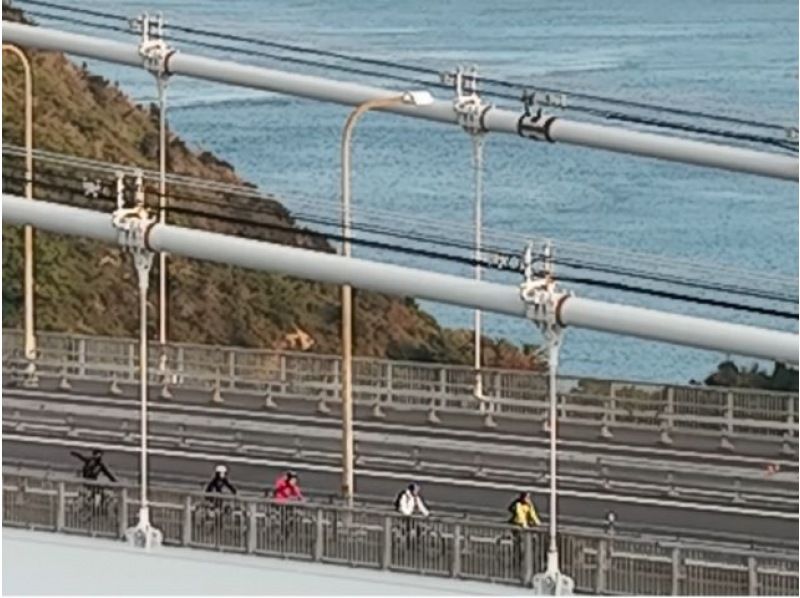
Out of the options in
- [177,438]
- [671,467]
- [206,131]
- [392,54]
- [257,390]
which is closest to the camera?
[671,467]

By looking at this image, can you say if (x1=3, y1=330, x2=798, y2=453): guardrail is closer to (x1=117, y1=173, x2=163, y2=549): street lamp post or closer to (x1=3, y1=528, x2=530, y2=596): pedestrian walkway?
(x1=117, y1=173, x2=163, y2=549): street lamp post

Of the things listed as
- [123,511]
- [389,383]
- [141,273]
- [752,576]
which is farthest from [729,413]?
[752,576]

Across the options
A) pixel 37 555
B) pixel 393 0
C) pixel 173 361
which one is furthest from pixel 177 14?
pixel 37 555

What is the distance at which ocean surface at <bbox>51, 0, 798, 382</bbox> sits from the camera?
90.4m

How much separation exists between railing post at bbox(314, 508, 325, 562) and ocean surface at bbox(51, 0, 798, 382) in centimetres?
3488

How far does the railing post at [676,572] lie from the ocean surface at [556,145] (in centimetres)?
3704

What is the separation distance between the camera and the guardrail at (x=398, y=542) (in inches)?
1227

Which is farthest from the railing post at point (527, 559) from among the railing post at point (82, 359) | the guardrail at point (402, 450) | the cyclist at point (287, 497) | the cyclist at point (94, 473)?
the railing post at point (82, 359)

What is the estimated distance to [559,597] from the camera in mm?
31531

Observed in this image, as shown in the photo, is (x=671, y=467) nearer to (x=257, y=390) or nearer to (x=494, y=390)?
(x=494, y=390)

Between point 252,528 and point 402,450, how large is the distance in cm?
639

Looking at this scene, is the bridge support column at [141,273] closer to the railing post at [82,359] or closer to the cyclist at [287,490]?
the cyclist at [287,490]

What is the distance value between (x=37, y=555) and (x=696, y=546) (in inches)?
296

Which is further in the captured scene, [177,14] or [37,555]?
[177,14]
